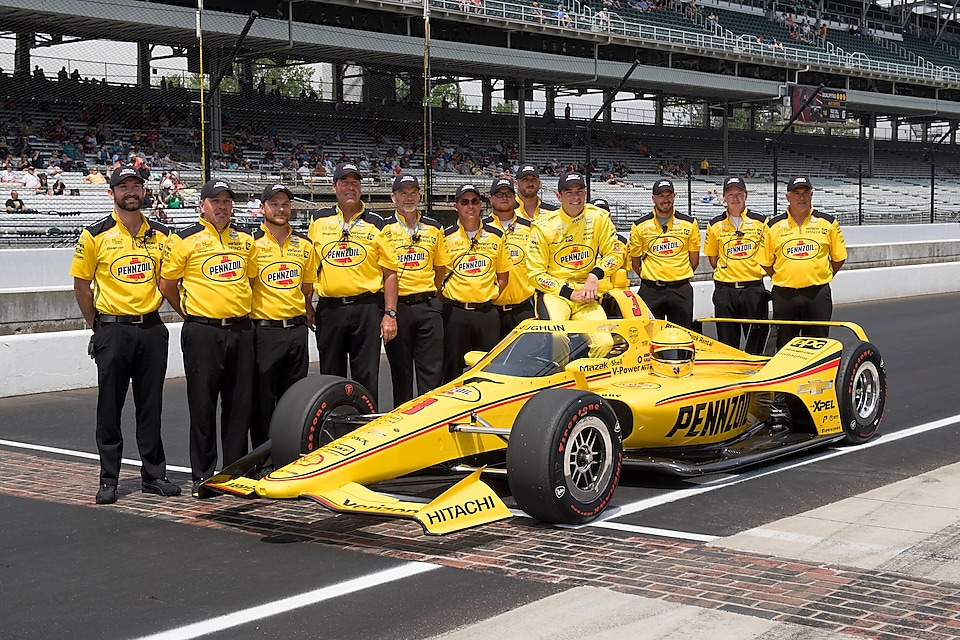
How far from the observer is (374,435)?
22.6ft

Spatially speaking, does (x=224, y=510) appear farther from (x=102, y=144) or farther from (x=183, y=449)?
(x=102, y=144)

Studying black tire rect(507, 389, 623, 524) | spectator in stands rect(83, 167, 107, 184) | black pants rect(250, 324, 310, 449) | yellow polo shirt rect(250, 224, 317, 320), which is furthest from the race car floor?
spectator in stands rect(83, 167, 107, 184)

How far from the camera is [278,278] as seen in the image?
26.9ft

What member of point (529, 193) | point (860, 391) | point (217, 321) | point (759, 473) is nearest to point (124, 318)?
point (217, 321)

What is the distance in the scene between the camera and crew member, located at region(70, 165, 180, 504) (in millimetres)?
7797

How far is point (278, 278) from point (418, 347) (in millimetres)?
1649

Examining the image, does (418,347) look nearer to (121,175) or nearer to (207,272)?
(207,272)

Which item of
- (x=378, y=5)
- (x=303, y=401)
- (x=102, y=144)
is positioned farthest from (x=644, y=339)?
(x=378, y=5)

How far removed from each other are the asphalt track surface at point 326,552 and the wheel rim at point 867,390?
0.98 ft

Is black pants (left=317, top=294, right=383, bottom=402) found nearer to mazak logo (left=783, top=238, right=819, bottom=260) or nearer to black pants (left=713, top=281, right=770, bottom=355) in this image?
black pants (left=713, top=281, right=770, bottom=355)

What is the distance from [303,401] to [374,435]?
2.34 ft

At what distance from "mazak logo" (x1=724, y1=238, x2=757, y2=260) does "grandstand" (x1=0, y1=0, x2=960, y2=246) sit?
7405 mm

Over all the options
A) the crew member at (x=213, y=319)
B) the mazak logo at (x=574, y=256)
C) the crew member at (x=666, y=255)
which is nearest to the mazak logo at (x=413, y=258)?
the mazak logo at (x=574, y=256)

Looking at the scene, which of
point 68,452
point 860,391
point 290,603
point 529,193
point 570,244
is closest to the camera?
point 290,603
